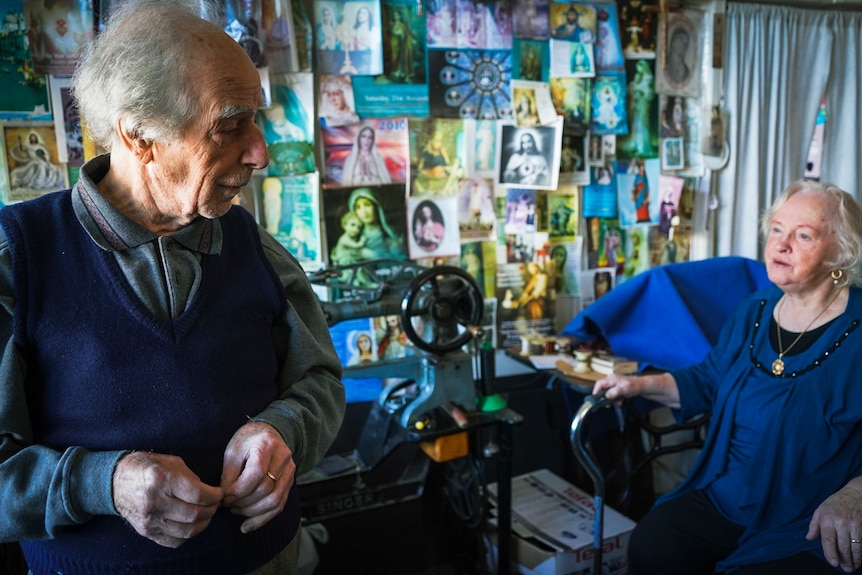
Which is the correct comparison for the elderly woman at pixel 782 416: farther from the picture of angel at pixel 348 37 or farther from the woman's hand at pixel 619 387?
the picture of angel at pixel 348 37

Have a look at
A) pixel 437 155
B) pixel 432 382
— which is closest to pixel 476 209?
pixel 437 155

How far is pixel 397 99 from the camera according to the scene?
7.72 ft

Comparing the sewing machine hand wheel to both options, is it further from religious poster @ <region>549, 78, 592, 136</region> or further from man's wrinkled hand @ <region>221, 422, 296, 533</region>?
religious poster @ <region>549, 78, 592, 136</region>

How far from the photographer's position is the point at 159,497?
0.84 m

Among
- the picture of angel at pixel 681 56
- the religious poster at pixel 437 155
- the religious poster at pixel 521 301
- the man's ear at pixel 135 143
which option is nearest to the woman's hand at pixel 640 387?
the religious poster at pixel 521 301

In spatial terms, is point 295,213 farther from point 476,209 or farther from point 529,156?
point 529,156

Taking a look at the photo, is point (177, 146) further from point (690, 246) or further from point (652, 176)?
point (690, 246)

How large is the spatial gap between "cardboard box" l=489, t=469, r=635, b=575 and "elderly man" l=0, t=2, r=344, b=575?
1197 mm

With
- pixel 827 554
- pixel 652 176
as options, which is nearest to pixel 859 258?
pixel 827 554

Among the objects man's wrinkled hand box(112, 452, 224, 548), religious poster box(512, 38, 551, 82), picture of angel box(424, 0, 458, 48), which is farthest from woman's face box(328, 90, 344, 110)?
man's wrinkled hand box(112, 452, 224, 548)

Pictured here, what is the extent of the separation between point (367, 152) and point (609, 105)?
3.56 feet

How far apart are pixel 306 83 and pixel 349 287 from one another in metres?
0.76

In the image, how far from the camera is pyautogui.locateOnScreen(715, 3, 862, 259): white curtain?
298 centimetres

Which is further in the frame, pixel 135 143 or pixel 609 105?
pixel 609 105
